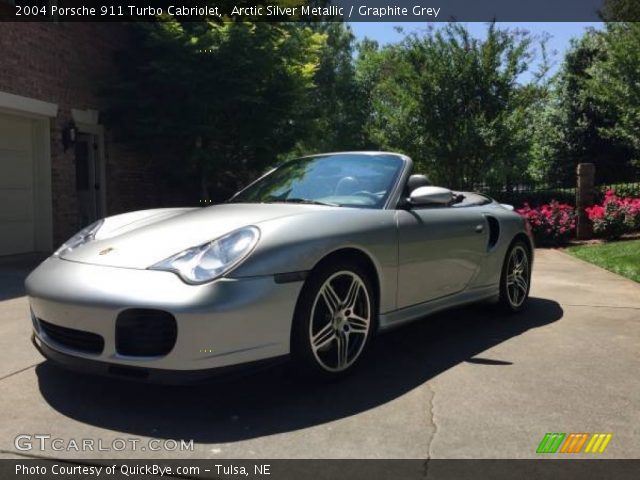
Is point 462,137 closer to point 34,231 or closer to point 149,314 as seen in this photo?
point 34,231

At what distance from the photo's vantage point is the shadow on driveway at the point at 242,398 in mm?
2973

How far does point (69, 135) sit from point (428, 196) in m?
8.06

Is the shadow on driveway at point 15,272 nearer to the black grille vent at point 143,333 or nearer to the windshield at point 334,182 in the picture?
the windshield at point 334,182

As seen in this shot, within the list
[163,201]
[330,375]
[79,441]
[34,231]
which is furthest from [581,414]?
[163,201]

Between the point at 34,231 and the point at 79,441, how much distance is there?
8189 millimetres

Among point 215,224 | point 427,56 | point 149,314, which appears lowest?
point 149,314

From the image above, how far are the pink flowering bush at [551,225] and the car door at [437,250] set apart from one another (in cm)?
815

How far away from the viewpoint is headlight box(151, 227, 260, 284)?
305 centimetres

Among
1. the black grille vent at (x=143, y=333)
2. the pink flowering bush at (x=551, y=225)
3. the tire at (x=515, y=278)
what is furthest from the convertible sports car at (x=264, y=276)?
the pink flowering bush at (x=551, y=225)

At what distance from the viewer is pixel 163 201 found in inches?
537

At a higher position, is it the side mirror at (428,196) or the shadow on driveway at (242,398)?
the side mirror at (428,196)

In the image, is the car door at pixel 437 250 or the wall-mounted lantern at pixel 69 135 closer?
the car door at pixel 437 250

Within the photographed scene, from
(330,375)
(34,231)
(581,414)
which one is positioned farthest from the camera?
(34,231)
